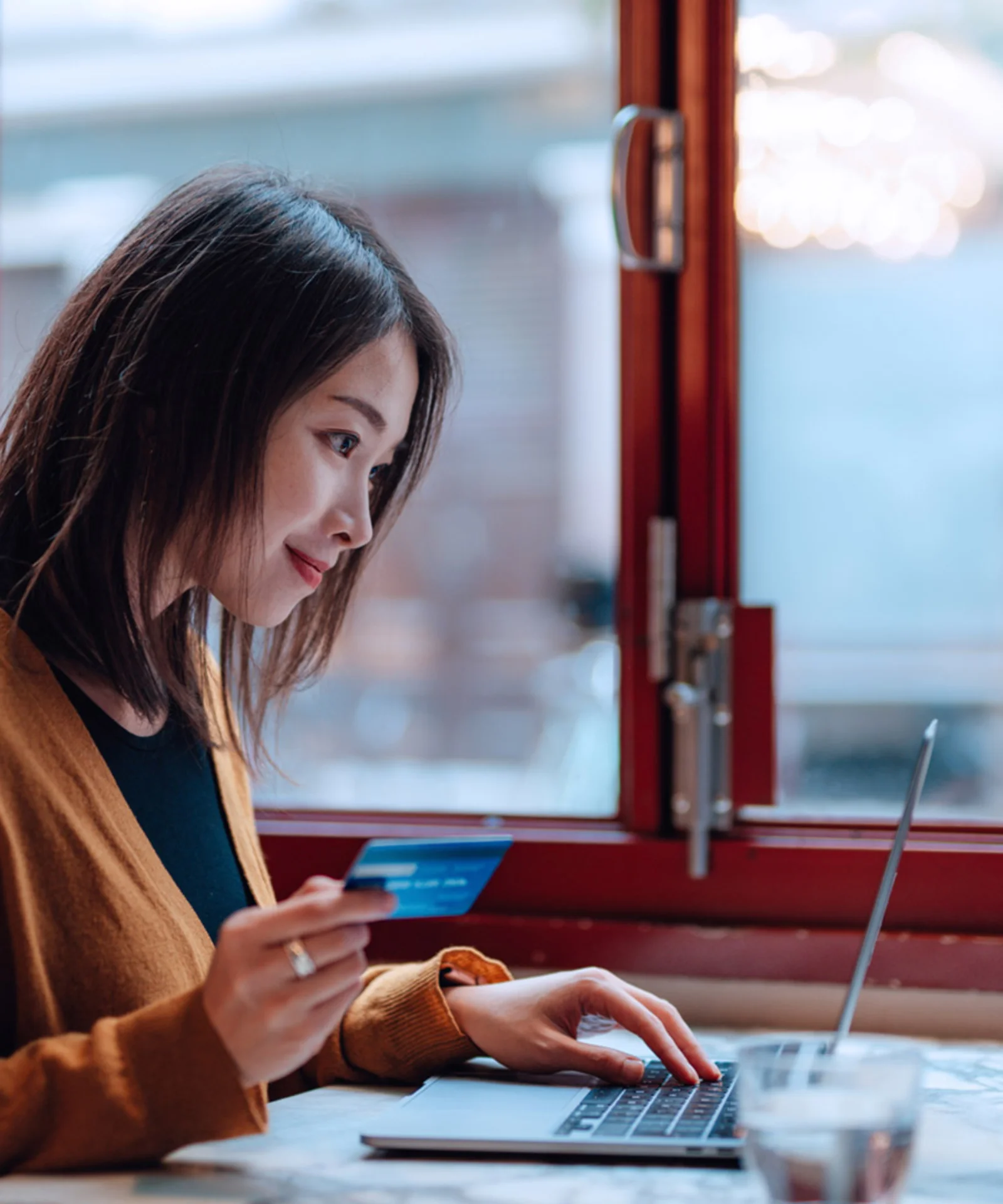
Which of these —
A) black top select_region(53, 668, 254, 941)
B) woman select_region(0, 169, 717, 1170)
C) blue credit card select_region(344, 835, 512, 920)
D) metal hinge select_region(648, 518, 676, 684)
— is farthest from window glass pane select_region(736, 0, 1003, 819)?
blue credit card select_region(344, 835, 512, 920)

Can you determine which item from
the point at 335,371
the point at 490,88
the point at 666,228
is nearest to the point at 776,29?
the point at 666,228

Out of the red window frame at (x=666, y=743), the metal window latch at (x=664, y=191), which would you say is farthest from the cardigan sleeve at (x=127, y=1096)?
the metal window latch at (x=664, y=191)

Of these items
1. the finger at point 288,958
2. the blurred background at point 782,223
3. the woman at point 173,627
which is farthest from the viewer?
the blurred background at point 782,223

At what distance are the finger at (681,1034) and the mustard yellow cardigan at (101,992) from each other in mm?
141

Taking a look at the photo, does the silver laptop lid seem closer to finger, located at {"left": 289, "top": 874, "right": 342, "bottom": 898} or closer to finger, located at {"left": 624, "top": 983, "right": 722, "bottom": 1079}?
finger, located at {"left": 624, "top": 983, "right": 722, "bottom": 1079}

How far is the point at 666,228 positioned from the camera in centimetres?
144

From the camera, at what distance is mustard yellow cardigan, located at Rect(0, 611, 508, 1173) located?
0.79 metres

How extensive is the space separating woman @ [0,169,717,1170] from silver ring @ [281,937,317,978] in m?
0.07

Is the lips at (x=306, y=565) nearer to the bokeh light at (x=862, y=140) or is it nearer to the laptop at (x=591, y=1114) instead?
the laptop at (x=591, y=1114)

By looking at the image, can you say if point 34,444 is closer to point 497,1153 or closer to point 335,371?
point 335,371

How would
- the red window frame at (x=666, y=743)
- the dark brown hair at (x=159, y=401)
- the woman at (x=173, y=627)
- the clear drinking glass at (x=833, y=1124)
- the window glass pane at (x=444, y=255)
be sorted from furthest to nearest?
1. the window glass pane at (x=444, y=255)
2. the red window frame at (x=666, y=743)
3. the dark brown hair at (x=159, y=401)
4. the woman at (x=173, y=627)
5. the clear drinking glass at (x=833, y=1124)

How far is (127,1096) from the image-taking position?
0.79 m

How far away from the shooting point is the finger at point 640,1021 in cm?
98

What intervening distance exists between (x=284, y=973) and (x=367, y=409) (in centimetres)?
47
